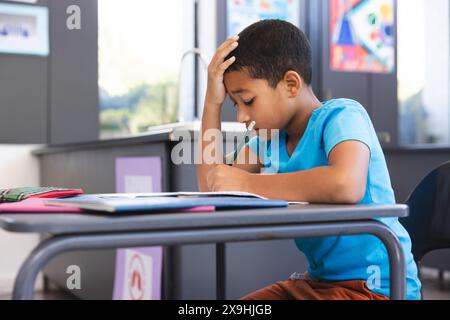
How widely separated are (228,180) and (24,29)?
2.75m

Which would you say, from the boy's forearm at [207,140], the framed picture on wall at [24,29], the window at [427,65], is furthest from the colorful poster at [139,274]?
the window at [427,65]

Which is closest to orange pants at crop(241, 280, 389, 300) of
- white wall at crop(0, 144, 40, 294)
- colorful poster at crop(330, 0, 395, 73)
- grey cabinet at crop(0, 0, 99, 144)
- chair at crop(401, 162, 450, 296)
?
chair at crop(401, 162, 450, 296)

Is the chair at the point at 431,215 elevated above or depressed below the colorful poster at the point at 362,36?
below

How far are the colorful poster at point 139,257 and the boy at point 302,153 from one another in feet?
2.25

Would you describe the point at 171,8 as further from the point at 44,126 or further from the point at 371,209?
the point at 371,209

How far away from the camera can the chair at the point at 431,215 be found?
1290 millimetres

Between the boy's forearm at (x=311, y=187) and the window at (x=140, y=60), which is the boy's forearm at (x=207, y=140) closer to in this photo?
the boy's forearm at (x=311, y=187)

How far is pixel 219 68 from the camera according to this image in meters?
1.30

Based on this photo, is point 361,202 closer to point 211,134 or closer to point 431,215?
point 431,215

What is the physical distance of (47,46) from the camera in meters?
3.50

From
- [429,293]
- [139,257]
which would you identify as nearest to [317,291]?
[139,257]

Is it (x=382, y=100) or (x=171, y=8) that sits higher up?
(x=171, y=8)
